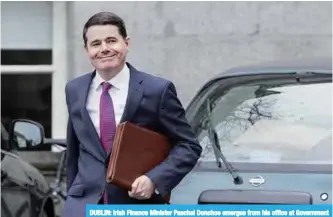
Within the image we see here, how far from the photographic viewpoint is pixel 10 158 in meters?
6.48

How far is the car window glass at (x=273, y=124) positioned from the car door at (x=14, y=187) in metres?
1.13

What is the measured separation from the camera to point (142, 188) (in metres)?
4.08

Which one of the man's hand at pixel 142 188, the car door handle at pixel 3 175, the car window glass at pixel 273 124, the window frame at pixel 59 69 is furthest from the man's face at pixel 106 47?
the window frame at pixel 59 69

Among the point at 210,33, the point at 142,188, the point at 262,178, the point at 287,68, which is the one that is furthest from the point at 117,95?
the point at 210,33

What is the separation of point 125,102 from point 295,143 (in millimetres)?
1199

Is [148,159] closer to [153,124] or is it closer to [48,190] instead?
[153,124]

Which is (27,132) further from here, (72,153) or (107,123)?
(107,123)

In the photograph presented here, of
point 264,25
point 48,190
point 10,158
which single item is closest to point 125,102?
point 10,158

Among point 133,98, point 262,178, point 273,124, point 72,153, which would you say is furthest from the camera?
point 273,124

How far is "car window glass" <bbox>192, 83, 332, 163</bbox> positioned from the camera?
198 inches

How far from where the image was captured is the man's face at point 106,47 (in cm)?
417

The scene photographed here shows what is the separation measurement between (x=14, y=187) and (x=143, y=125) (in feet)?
6.17

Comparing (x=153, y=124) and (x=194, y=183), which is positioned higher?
(x=153, y=124)

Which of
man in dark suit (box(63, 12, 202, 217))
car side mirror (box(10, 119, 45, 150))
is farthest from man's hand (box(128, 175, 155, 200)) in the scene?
car side mirror (box(10, 119, 45, 150))
